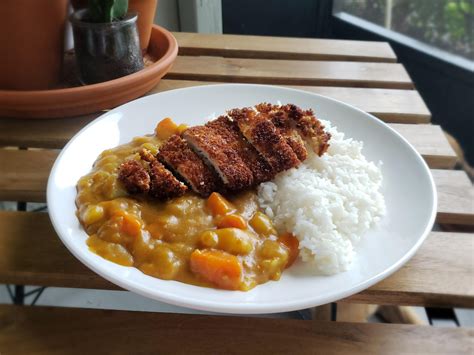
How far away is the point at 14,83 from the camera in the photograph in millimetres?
1550

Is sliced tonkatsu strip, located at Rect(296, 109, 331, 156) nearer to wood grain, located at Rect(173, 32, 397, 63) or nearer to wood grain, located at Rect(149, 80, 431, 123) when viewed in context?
wood grain, located at Rect(149, 80, 431, 123)

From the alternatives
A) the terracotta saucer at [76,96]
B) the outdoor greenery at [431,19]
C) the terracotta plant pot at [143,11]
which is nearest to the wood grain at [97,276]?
the terracotta saucer at [76,96]

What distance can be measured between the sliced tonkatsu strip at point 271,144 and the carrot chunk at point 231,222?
0.63 feet

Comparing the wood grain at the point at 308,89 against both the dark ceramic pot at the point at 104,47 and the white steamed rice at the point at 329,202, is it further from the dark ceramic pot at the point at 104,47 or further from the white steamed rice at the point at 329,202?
the white steamed rice at the point at 329,202

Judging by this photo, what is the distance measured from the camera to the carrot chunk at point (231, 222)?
1.04 m

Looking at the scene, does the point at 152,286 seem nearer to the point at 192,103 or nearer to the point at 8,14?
the point at 192,103

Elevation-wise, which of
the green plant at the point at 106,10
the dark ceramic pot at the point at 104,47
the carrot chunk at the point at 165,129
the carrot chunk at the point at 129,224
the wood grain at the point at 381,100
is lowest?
the wood grain at the point at 381,100

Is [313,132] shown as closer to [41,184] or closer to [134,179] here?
[134,179]

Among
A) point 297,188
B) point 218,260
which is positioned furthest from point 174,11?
point 218,260

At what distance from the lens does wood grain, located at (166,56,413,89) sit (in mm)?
1907

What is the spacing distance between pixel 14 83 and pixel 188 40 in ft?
3.01

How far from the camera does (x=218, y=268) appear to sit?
0.93 m

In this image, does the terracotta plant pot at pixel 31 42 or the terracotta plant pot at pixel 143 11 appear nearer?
the terracotta plant pot at pixel 31 42

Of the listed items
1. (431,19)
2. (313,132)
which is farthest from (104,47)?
(431,19)
